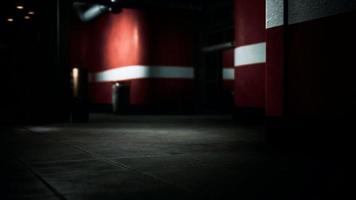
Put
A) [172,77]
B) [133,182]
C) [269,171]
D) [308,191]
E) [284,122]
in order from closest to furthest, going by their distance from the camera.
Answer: [308,191], [133,182], [269,171], [284,122], [172,77]

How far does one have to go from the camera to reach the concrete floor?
12.1ft

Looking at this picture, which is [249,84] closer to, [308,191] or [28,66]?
[28,66]

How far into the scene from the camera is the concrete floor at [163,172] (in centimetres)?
369

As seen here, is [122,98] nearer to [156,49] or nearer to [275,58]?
[156,49]

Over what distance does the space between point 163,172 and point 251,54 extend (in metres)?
8.48

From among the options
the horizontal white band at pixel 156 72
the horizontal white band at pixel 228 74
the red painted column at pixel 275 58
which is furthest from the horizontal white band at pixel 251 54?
the horizontal white band at pixel 228 74

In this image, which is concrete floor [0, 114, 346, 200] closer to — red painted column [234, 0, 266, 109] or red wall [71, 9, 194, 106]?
red painted column [234, 0, 266, 109]

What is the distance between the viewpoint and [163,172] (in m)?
4.68

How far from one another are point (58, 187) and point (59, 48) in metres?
10.1

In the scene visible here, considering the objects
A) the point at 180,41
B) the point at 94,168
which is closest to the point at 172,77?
the point at 180,41

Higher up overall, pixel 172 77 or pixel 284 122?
pixel 172 77

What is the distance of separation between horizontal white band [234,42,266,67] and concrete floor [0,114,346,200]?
16.6 feet

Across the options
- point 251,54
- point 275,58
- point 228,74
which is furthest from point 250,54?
point 228,74

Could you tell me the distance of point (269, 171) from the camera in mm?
4738
